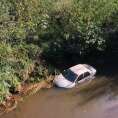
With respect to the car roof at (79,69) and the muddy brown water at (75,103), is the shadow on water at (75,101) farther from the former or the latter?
the car roof at (79,69)

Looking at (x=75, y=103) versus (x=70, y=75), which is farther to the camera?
(x=70, y=75)

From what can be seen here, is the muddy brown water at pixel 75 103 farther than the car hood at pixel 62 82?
No

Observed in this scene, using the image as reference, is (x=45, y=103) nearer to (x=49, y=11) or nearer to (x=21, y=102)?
(x=21, y=102)

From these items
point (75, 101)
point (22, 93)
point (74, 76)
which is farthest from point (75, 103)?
point (22, 93)

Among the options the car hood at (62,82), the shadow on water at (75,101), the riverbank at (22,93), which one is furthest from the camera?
the car hood at (62,82)

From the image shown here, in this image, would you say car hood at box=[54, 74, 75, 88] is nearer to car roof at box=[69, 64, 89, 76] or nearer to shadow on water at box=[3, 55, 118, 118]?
shadow on water at box=[3, 55, 118, 118]

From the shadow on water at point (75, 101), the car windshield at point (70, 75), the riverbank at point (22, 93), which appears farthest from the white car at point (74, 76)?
the riverbank at point (22, 93)

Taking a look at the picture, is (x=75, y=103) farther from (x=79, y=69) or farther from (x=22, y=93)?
(x=22, y=93)
